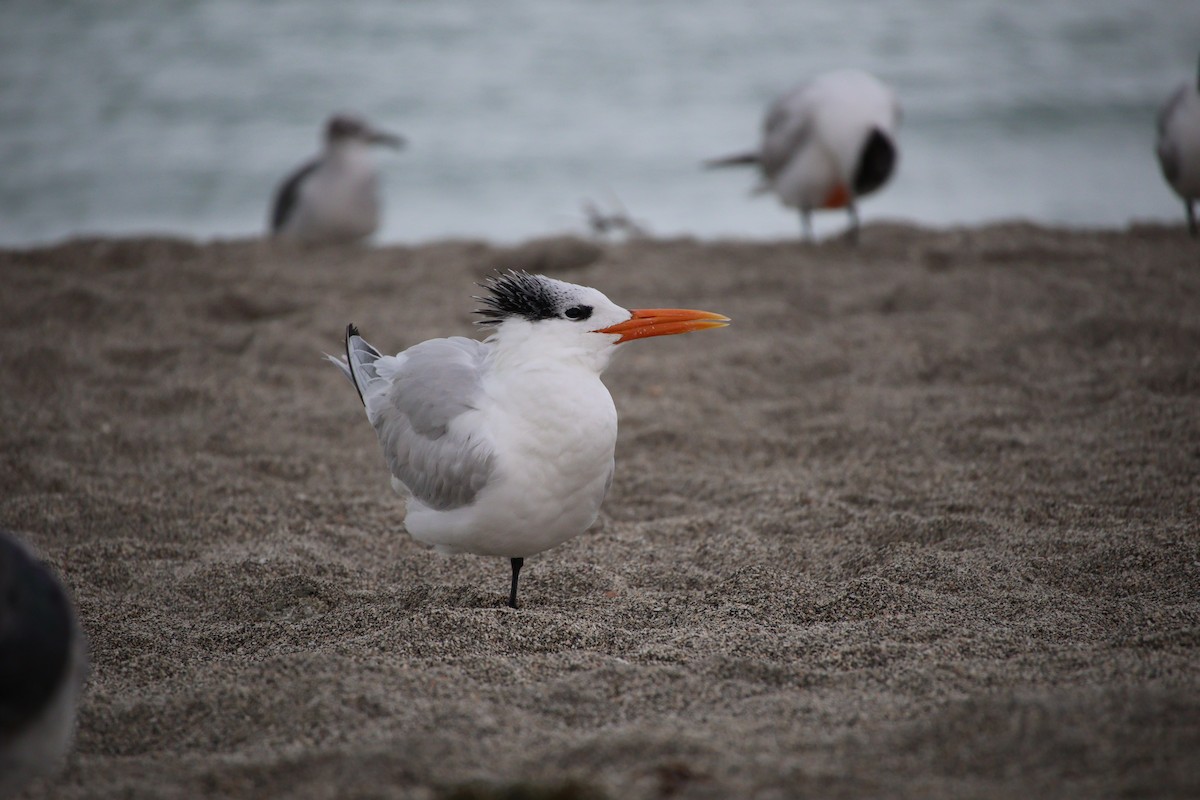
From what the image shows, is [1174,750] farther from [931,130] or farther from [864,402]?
[931,130]

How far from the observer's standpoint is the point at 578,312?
2.67 m

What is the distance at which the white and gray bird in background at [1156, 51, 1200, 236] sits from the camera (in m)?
5.69

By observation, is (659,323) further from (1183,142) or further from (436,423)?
(1183,142)

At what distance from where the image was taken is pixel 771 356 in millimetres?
4812

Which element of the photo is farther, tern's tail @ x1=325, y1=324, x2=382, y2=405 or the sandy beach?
tern's tail @ x1=325, y1=324, x2=382, y2=405

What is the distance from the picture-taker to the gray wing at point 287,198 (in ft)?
24.6

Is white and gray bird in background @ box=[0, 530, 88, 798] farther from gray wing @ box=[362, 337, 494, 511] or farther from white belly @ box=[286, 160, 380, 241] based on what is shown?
white belly @ box=[286, 160, 380, 241]

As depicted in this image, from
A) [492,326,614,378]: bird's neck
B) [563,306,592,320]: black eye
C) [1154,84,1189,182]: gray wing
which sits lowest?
[492,326,614,378]: bird's neck

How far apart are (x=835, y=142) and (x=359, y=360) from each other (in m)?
4.11

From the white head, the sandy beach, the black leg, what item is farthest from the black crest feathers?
the sandy beach

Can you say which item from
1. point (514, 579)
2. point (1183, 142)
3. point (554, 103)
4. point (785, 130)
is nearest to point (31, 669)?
point (514, 579)

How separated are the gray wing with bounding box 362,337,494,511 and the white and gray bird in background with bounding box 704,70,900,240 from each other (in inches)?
162

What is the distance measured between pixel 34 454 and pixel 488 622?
6.91 feet

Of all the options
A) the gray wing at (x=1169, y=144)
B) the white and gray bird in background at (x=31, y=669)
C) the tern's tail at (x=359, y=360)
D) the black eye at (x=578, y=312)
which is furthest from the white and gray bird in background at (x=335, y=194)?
the white and gray bird in background at (x=31, y=669)
